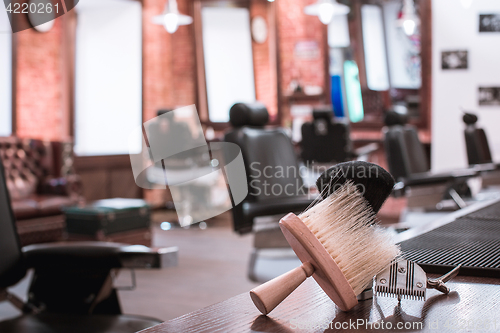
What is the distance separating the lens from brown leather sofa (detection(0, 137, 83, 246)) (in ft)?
15.2

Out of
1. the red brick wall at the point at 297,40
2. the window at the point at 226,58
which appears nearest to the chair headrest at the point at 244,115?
the red brick wall at the point at 297,40

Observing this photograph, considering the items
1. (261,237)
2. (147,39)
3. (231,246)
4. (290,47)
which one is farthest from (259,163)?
(147,39)

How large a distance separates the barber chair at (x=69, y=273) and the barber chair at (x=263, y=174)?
1035 mm

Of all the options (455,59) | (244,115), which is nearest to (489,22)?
(455,59)

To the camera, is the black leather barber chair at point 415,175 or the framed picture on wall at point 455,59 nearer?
the black leather barber chair at point 415,175

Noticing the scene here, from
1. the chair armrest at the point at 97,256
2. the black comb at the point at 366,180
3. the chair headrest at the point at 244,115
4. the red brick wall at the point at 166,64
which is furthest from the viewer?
the red brick wall at the point at 166,64

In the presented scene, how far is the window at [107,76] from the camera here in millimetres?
6895

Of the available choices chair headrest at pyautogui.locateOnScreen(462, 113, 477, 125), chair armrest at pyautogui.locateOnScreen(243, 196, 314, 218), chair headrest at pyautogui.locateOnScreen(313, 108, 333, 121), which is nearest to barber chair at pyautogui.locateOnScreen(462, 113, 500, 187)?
chair headrest at pyautogui.locateOnScreen(462, 113, 477, 125)

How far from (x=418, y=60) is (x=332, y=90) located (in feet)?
4.00

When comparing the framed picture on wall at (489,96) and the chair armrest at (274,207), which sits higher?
the framed picture on wall at (489,96)

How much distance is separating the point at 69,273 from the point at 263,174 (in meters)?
1.48

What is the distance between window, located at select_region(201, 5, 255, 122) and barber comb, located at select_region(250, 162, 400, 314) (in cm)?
700

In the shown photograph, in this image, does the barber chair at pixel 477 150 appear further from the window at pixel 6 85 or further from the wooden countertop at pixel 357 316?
the window at pixel 6 85

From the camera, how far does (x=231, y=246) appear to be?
5.24 metres
